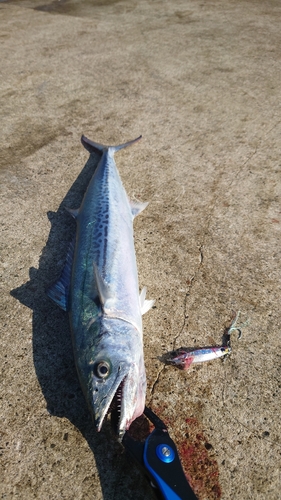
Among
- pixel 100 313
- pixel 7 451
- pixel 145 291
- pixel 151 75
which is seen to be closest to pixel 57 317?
pixel 100 313

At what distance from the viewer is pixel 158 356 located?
246 cm

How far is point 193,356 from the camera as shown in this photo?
7.80 ft

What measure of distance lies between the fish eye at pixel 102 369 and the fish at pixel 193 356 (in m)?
0.51

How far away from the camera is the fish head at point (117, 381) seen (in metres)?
1.96

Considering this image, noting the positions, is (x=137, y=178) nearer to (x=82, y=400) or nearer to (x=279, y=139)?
(x=279, y=139)

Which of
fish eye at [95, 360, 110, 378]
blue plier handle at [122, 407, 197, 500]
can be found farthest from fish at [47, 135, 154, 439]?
blue plier handle at [122, 407, 197, 500]

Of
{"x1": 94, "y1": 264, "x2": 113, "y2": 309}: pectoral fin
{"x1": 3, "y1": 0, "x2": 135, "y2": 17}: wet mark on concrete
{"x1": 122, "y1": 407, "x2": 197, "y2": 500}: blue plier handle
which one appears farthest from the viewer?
{"x1": 3, "y1": 0, "x2": 135, "y2": 17}: wet mark on concrete

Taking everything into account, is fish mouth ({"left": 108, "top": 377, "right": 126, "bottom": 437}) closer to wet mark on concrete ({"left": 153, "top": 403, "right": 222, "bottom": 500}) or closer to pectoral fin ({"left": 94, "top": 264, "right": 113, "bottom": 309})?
wet mark on concrete ({"left": 153, "top": 403, "right": 222, "bottom": 500})

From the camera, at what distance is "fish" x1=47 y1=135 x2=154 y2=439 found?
2.02 metres

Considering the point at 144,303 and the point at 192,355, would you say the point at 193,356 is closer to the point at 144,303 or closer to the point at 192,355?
the point at 192,355

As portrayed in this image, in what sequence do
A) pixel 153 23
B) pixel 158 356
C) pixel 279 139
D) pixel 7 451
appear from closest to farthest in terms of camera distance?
pixel 7 451, pixel 158 356, pixel 279 139, pixel 153 23

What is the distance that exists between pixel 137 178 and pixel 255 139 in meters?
1.56

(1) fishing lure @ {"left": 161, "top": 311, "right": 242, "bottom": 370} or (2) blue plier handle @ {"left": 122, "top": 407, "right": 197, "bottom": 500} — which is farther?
(1) fishing lure @ {"left": 161, "top": 311, "right": 242, "bottom": 370}

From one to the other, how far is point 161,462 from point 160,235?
6.03 feet
